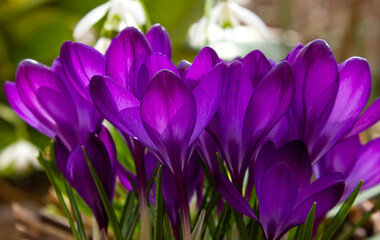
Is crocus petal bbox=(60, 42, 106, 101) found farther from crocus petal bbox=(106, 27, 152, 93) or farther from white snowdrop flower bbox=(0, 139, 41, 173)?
white snowdrop flower bbox=(0, 139, 41, 173)

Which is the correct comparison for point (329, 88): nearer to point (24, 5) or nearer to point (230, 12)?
point (230, 12)

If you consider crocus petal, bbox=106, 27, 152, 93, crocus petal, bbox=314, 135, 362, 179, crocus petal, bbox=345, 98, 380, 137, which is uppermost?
crocus petal, bbox=106, 27, 152, 93

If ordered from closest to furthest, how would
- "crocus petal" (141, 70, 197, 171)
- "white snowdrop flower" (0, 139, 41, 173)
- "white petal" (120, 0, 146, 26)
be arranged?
"crocus petal" (141, 70, 197, 171)
"white petal" (120, 0, 146, 26)
"white snowdrop flower" (0, 139, 41, 173)

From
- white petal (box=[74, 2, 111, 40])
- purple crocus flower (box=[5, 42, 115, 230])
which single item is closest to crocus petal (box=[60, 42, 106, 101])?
purple crocus flower (box=[5, 42, 115, 230])

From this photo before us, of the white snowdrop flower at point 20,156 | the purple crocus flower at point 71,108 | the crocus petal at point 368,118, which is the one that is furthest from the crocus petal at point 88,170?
the white snowdrop flower at point 20,156

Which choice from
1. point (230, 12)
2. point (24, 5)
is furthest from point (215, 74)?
point (24, 5)

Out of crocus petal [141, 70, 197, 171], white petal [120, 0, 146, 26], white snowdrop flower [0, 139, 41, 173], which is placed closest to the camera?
crocus petal [141, 70, 197, 171]

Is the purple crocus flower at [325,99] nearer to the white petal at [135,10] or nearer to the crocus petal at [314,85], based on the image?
the crocus petal at [314,85]

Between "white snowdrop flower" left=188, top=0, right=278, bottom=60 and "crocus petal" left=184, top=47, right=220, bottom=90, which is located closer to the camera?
"crocus petal" left=184, top=47, right=220, bottom=90
